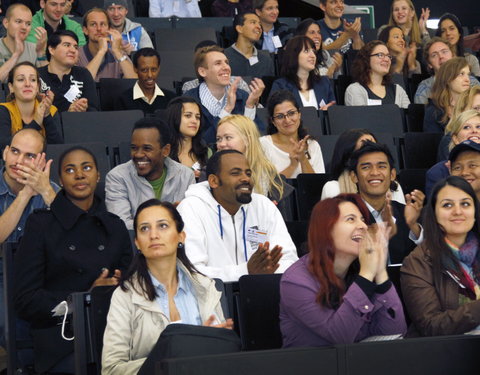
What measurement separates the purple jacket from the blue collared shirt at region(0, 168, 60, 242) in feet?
5.24

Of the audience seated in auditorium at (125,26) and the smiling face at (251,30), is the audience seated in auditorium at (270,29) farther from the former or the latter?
the audience seated in auditorium at (125,26)

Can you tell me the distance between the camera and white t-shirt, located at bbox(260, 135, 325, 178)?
17.6ft

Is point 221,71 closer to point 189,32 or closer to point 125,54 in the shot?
point 125,54

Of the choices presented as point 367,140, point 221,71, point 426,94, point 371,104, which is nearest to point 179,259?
point 367,140

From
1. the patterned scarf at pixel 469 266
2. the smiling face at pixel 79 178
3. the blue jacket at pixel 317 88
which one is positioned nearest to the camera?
the patterned scarf at pixel 469 266

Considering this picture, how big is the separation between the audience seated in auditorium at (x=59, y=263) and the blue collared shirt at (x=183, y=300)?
27cm

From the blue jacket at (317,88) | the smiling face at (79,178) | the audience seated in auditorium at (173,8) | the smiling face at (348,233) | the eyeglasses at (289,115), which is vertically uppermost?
the audience seated in auditorium at (173,8)

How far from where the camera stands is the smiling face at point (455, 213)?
3.54 meters

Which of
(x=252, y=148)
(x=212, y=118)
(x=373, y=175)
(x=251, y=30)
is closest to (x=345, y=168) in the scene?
(x=373, y=175)

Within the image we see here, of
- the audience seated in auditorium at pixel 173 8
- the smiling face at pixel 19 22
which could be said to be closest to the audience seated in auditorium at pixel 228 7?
the audience seated in auditorium at pixel 173 8

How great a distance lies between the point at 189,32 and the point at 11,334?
163 inches

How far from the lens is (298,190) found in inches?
197

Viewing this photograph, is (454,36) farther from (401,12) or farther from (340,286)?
(340,286)

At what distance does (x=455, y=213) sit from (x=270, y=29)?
181 inches
